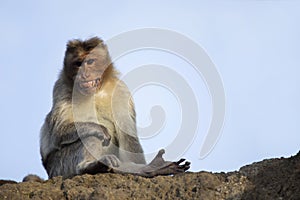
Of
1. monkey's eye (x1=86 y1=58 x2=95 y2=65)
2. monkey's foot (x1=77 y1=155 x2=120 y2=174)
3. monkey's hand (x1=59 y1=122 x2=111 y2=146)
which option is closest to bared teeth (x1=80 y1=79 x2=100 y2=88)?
monkey's eye (x1=86 y1=58 x2=95 y2=65)

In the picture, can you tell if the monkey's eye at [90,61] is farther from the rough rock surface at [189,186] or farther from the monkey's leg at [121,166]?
the rough rock surface at [189,186]

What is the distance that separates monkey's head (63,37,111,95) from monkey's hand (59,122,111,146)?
38 cm

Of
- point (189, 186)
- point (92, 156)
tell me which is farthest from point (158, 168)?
point (189, 186)

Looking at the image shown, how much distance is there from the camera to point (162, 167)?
264 inches

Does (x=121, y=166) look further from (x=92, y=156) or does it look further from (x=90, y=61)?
(x=90, y=61)

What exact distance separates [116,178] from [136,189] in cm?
36

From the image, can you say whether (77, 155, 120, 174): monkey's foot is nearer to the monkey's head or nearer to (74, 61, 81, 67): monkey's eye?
the monkey's head

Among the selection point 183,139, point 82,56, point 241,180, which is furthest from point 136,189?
point 82,56

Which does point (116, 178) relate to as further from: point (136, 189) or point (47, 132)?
point (47, 132)

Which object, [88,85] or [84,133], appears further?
[88,85]

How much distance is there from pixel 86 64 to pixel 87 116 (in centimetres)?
53

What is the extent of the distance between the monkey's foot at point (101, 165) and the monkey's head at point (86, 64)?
92 centimetres

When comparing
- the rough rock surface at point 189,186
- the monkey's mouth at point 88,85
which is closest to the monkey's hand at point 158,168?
the rough rock surface at point 189,186

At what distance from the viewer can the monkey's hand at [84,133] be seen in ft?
24.1
